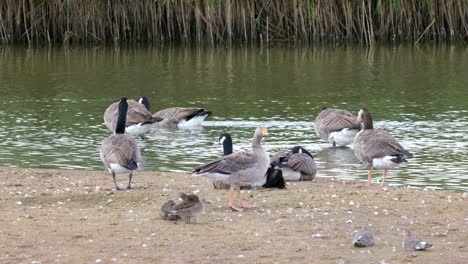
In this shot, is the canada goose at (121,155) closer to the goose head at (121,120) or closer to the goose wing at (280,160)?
the goose head at (121,120)

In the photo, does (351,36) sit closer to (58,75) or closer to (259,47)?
(259,47)

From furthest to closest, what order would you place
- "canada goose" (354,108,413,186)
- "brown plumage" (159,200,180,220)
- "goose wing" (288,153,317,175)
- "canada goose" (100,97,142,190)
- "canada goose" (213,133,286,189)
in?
"goose wing" (288,153,317,175) → "canada goose" (354,108,413,186) → "canada goose" (213,133,286,189) → "canada goose" (100,97,142,190) → "brown plumage" (159,200,180,220)

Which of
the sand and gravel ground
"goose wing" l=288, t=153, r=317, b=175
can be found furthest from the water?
the sand and gravel ground

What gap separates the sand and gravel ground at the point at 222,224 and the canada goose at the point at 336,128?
401 centimetres

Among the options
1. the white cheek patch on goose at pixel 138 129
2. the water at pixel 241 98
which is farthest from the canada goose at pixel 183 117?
the white cheek patch on goose at pixel 138 129

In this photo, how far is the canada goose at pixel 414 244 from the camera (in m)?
8.14

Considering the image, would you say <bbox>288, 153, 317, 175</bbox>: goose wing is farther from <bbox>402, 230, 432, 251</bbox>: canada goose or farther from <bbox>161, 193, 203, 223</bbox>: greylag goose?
<bbox>402, 230, 432, 251</bbox>: canada goose

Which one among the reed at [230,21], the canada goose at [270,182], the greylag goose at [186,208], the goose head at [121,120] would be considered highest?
the reed at [230,21]

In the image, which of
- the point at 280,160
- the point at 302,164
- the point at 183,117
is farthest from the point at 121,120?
the point at 183,117

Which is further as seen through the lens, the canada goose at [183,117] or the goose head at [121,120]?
the canada goose at [183,117]

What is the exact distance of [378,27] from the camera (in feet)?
102

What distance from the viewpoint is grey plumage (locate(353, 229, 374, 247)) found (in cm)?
835

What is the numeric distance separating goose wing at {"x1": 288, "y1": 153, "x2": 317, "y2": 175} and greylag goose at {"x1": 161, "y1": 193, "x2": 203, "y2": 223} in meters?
3.35

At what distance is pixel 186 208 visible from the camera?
9219 millimetres
